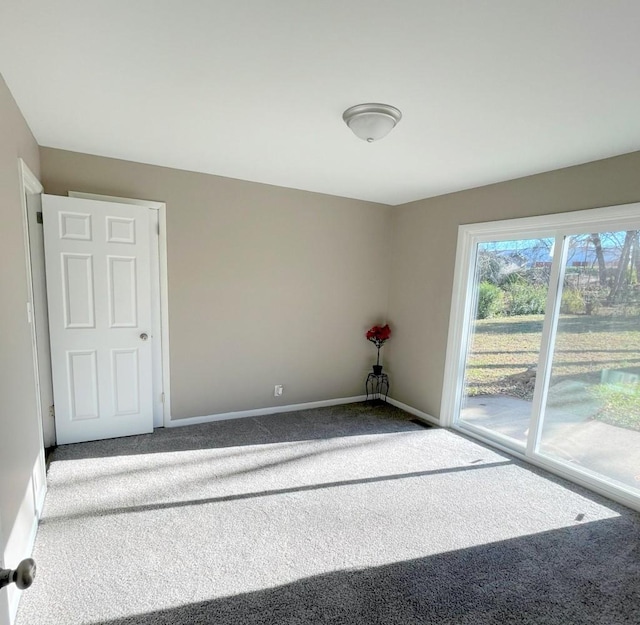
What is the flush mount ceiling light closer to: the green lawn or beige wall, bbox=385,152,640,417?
beige wall, bbox=385,152,640,417

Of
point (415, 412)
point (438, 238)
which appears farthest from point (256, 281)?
point (415, 412)

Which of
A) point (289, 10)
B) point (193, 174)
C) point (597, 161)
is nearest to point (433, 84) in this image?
point (289, 10)

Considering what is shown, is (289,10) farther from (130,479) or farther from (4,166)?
(130,479)

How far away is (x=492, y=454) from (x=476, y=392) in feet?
2.11

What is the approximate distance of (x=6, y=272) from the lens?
179 centimetres

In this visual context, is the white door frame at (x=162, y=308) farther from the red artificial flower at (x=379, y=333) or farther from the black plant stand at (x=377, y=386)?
the black plant stand at (x=377, y=386)

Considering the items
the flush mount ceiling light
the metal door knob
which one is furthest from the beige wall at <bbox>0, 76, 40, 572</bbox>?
the flush mount ceiling light

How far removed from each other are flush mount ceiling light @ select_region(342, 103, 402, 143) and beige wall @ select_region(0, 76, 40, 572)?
5.75 ft

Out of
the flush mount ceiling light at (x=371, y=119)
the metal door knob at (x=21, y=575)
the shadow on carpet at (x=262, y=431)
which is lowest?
the shadow on carpet at (x=262, y=431)

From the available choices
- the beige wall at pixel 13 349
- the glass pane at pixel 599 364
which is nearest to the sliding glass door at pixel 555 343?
the glass pane at pixel 599 364

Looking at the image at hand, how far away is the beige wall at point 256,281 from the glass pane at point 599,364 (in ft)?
6.73

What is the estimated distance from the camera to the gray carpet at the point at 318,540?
170cm

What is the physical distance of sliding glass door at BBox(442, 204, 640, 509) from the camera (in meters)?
2.64

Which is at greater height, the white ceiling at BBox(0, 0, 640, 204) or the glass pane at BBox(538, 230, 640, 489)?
the white ceiling at BBox(0, 0, 640, 204)
